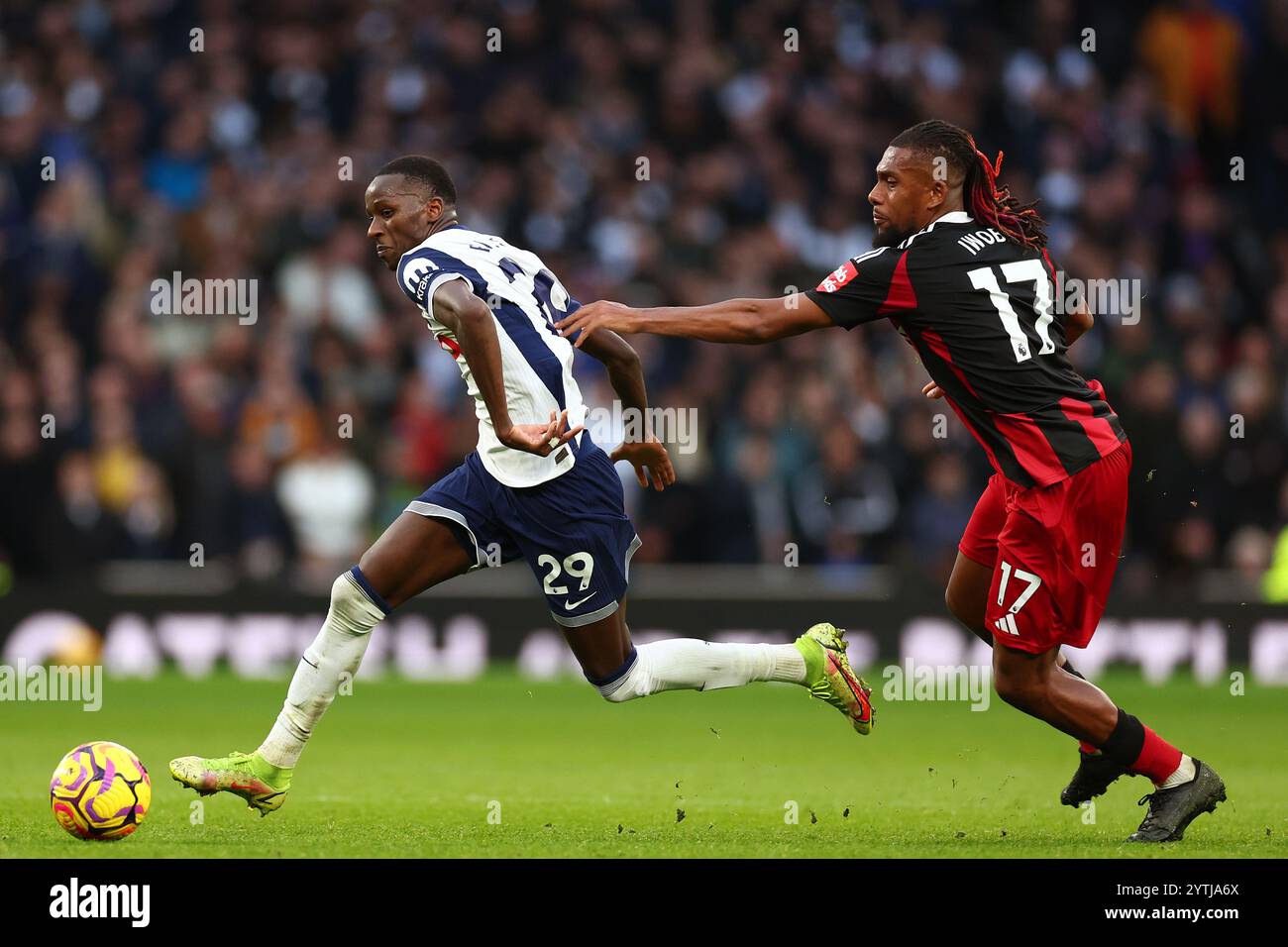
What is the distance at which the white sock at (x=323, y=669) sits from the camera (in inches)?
289

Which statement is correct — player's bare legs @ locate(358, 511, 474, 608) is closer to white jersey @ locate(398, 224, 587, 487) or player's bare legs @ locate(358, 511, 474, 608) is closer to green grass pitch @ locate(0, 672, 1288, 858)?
white jersey @ locate(398, 224, 587, 487)

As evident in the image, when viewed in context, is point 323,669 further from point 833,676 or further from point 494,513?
point 833,676

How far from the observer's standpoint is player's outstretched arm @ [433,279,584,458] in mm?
6902

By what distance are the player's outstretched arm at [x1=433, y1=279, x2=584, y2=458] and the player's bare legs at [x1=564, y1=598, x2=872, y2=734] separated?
85 cm

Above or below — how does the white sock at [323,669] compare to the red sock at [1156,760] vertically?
above

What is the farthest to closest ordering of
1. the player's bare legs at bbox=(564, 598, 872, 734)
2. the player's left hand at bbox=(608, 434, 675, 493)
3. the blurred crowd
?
the blurred crowd < the player's left hand at bbox=(608, 434, 675, 493) < the player's bare legs at bbox=(564, 598, 872, 734)

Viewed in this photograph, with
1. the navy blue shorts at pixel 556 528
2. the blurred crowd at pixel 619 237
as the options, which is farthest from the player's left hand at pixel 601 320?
the blurred crowd at pixel 619 237

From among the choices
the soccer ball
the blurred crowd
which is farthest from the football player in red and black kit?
the blurred crowd

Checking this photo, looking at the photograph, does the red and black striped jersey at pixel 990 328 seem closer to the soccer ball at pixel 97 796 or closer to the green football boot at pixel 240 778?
the green football boot at pixel 240 778

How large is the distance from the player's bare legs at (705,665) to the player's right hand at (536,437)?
0.76 meters

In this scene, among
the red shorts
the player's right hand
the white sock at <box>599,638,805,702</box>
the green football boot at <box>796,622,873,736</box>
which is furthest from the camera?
the green football boot at <box>796,622,873,736</box>
